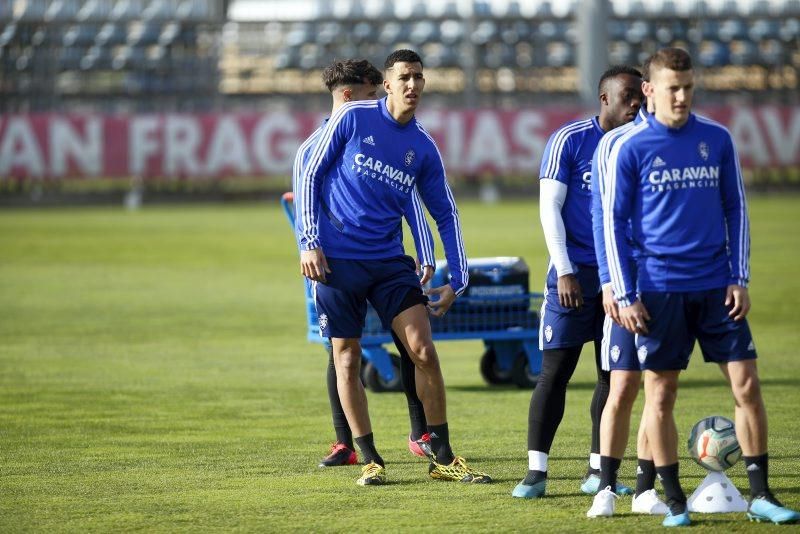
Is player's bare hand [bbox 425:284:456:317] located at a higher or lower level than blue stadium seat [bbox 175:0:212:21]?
lower

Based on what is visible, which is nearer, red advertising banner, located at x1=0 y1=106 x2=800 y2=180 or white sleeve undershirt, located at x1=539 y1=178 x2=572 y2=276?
white sleeve undershirt, located at x1=539 y1=178 x2=572 y2=276

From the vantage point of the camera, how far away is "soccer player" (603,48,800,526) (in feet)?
19.9

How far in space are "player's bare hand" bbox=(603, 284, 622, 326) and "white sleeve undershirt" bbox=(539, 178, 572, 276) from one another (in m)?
0.66

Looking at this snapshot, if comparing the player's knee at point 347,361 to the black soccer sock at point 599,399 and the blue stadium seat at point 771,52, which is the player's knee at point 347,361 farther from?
the blue stadium seat at point 771,52

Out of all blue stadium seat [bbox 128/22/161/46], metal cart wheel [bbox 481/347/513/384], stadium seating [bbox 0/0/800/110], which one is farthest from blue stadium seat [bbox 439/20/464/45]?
metal cart wheel [bbox 481/347/513/384]

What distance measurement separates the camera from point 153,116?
37.7m

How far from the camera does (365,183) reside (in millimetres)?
7316

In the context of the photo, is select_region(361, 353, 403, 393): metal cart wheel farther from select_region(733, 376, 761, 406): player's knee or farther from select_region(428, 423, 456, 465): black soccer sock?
select_region(733, 376, 761, 406): player's knee

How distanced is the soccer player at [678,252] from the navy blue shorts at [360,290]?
4.96 feet

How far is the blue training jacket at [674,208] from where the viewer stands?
19.9 feet

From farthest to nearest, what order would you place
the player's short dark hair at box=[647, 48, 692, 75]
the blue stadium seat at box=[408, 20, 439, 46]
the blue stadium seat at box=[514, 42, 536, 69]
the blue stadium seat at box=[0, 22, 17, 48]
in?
the blue stadium seat at box=[408, 20, 439, 46] → the blue stadium seat at box=[514, 42, 536, 69] → the blue stadium seat at box=[0, 22, 17, 48] → the player's short dark hair at box=[647, 48, 692, 75]

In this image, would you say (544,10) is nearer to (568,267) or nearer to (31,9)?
(31,9)

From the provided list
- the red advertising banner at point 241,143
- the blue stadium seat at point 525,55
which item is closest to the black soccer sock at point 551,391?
the red advertising banner at point 241,143

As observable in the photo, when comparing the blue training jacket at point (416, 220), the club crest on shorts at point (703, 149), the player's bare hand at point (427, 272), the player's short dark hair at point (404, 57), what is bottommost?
the player's bare hand at point (427, 272)
